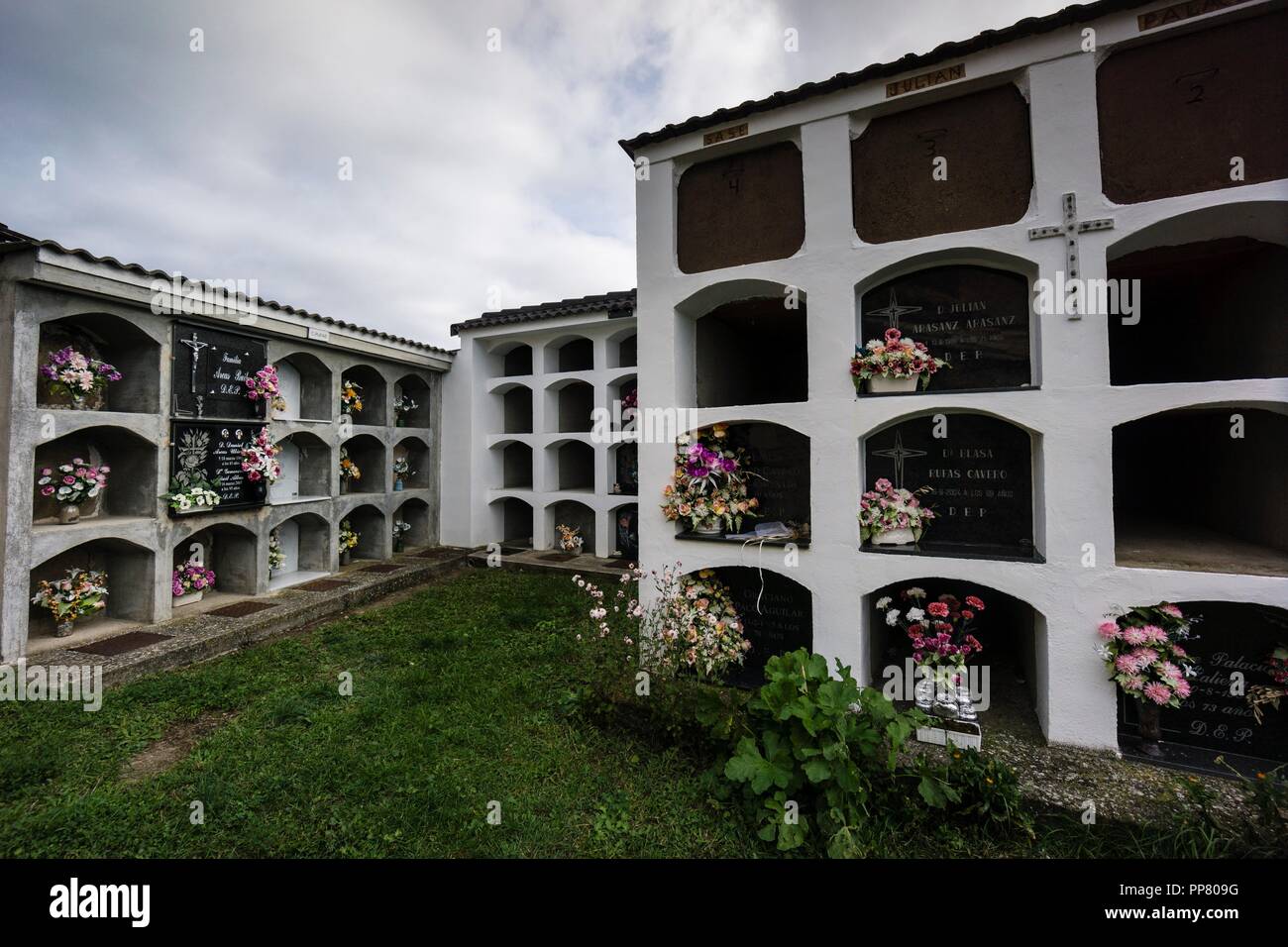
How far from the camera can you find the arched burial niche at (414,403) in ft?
36.6

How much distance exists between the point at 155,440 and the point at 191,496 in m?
0.80

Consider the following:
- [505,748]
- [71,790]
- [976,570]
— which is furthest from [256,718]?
[976,570]

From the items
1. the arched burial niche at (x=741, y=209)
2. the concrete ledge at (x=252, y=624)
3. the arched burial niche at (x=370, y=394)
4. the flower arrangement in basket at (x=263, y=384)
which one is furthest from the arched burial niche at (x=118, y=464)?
the arched burial niche at (x=741, y=209)

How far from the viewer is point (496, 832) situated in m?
3.15

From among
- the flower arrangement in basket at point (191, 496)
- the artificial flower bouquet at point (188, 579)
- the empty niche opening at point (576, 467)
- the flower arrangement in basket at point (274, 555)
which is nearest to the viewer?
the flower arrangement in basket at point (191, 496)

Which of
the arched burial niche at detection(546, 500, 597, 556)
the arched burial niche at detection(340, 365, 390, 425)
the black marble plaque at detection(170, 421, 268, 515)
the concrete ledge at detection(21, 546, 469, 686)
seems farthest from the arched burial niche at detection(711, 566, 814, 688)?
the arched burial niche at detection(340, 365, 390, 425)

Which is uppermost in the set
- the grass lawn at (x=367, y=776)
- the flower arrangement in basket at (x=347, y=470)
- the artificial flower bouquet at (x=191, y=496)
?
the flower arrangement in basket at (x=347, y=470)

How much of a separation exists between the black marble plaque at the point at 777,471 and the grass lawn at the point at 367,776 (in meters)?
2.63

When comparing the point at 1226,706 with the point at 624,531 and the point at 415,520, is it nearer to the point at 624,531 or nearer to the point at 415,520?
the point at 624,531

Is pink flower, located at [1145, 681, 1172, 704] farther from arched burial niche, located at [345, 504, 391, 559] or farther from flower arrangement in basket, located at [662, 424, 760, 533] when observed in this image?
arched burial niche, located at [345, 504, 391, 559]

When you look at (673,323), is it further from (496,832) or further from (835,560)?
(496,832)

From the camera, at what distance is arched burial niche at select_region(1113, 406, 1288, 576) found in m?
3.89

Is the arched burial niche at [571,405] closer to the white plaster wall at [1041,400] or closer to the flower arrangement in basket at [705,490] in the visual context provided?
the flower arrangement in basket at [705,490]

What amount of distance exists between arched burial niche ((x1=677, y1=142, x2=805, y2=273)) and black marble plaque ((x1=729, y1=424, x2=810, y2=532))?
1.77 meters
